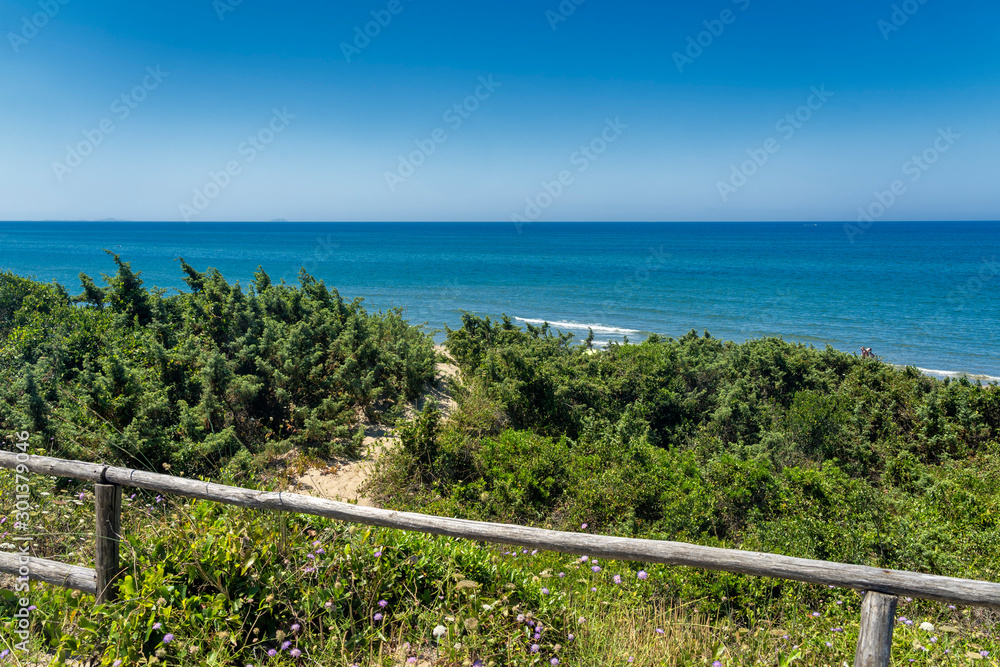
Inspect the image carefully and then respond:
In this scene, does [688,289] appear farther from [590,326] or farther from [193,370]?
[193,370]

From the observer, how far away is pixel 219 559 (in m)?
2.97

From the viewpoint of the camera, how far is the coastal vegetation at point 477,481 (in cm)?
297

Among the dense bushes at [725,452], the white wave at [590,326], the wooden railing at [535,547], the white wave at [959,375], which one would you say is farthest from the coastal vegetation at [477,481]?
the white wave at [590,326]

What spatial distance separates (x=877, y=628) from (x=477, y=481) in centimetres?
451

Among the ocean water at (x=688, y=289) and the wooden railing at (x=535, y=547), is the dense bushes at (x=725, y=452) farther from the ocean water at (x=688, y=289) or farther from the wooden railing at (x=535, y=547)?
the ocean water at (x=688, y=289)

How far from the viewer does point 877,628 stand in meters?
2.36

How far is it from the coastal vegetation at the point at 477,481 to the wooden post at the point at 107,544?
0.13 metres

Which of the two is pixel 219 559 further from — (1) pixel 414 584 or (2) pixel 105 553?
(1) pixel 414 584

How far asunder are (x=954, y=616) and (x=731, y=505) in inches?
→ 84.1

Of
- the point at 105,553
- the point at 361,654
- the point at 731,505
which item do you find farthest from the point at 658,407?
the point at 105,553

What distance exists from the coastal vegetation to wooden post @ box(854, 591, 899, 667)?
0.38m

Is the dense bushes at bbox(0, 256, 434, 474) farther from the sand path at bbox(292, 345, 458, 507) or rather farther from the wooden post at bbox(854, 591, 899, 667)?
the wooden post at bbox(854, 591, 899, 667)

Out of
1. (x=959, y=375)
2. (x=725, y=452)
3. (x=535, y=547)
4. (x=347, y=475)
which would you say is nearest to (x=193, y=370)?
(x=347, y=475)

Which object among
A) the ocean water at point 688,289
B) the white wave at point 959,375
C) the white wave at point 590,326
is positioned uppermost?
the ocean water at point 688,289
